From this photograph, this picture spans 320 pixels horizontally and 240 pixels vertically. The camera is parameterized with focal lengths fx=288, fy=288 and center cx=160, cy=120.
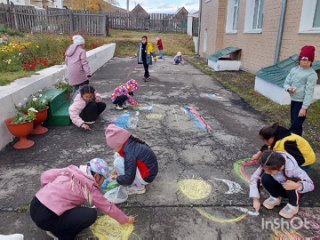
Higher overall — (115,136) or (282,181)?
(115,136)

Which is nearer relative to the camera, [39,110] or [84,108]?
[39,110]

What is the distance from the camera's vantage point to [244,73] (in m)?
11.8

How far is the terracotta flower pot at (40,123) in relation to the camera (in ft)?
15.6

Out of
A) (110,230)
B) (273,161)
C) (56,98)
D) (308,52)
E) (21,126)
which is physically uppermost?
(308,52)

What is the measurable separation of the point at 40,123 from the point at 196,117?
118 inches

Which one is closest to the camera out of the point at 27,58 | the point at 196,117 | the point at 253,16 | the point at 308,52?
the point at 308,52

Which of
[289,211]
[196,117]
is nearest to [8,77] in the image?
[196,117]

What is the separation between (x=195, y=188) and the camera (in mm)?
3367

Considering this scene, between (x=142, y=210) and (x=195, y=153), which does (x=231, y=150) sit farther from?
(x=142, y=210)

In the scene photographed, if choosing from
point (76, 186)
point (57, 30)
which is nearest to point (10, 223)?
point (76, 186)

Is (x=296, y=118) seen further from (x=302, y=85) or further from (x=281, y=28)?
(x=281, y=28)

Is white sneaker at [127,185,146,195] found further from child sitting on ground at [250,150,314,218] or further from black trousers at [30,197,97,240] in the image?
child sitting on ground at [250,150,314,218]

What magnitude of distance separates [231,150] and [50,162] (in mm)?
2647

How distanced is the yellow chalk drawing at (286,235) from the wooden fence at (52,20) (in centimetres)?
2066
